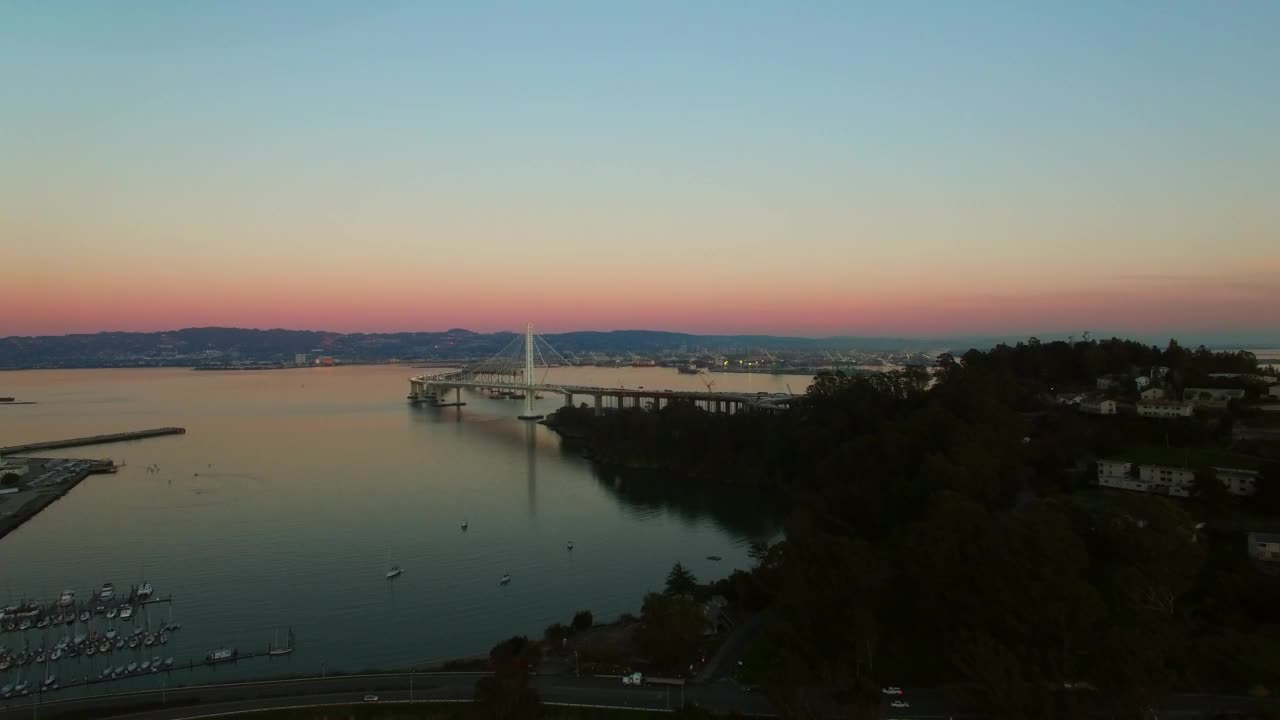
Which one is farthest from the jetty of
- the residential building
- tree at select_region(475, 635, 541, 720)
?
the residential building

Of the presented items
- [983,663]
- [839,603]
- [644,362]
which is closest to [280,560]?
[839,603]

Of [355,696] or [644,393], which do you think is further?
[644,393]

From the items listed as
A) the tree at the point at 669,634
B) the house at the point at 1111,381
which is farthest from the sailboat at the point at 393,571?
the house at the point at 1111,381

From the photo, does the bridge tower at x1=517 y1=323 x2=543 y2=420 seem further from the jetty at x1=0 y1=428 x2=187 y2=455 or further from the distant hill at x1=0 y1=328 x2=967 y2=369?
the distant hill at x1=0 y1=328 x2=967 y2=369

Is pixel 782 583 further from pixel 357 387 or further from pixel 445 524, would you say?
pixel 357 387

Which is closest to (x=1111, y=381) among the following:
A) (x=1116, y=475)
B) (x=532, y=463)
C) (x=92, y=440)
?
(x=1116, y=475)

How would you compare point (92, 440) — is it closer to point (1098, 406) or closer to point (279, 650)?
point (279, 650)
